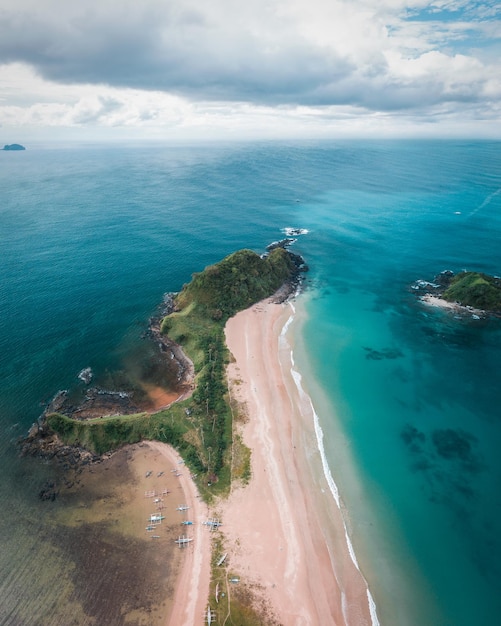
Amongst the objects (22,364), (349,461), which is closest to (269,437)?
(349,461)

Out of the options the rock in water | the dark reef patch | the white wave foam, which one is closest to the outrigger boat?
the white wave foam

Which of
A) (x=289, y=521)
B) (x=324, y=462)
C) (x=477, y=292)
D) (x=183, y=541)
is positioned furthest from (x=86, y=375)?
(x=477, y=292)

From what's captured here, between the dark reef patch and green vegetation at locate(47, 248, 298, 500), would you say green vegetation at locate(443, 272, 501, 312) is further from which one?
green vegetation at locate(47, 248, 298, 500)

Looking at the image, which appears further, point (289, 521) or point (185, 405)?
point (185, 405)

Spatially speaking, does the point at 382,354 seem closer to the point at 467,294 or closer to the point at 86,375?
the point at 467,294

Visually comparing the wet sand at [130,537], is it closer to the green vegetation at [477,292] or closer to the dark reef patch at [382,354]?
the dark reef patch at [382,354]

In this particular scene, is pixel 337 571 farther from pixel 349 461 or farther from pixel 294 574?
pixel 349 461
